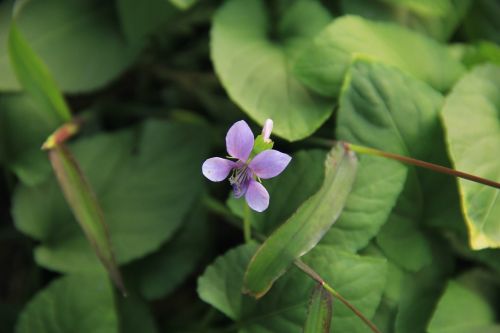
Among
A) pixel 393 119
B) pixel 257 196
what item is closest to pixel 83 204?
pixel 257 196

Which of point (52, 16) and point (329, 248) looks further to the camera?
point (52, 16)

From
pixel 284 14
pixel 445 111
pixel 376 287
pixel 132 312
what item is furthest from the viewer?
pixel 284 14

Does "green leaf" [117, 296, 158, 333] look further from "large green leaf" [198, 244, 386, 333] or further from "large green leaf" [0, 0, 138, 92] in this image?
"large green leaf" [0, 0, 138, 92]

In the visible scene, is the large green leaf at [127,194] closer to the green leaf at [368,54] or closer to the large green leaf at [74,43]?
the large green leaf at [74,43]

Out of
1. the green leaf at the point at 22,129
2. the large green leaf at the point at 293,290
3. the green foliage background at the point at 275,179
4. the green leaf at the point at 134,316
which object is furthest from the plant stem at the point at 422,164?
the green leaf at the point at 22,129

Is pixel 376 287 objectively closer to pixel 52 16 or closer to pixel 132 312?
pixel 132 312

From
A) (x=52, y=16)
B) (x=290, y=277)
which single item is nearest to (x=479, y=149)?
(x=290, y=277)

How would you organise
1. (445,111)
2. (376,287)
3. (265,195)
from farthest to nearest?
(445,111) → (376,287) → (265,195)
